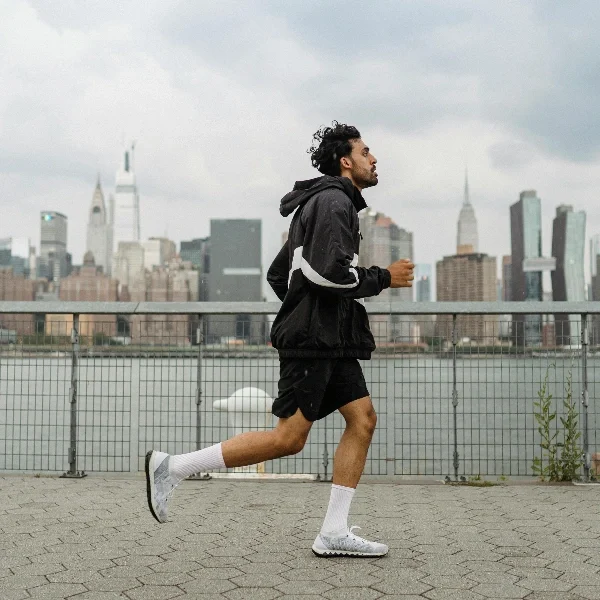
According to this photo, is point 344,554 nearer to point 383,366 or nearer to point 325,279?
point 325,279

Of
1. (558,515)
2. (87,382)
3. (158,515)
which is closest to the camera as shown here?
(158,515)

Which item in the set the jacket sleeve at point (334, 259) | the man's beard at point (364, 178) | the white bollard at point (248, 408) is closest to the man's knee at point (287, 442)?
the jacket sleeve at point (334, 259)

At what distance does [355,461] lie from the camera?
12.3 feet

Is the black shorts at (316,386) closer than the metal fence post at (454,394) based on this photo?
Yes

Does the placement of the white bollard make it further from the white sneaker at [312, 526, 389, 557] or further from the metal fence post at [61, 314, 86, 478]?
the white sneaker at [312, 526, 389, 557]

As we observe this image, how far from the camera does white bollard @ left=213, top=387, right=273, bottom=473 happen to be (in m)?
6.47

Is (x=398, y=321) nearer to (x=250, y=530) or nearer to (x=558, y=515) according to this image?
(x=558, y=515)

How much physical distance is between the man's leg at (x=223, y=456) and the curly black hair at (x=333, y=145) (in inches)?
50.3

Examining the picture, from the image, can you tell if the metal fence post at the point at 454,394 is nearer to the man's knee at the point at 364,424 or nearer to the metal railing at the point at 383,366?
the metal railing at the point at 383,366

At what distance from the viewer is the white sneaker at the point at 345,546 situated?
12.0 feet

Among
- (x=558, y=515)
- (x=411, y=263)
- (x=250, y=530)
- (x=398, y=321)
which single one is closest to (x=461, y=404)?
(x=398, y=321)

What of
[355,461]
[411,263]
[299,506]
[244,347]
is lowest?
[299,506]

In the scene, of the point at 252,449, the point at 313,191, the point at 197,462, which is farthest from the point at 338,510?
the point at 313,191

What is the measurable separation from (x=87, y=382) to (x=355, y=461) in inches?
131
